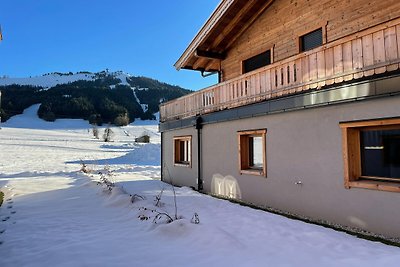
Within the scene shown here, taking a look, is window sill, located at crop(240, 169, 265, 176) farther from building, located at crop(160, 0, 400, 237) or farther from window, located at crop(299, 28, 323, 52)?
window, located at crop(299, 28, 323, 52)

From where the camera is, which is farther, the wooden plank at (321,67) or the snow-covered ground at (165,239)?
the wooden plank at (321,67)

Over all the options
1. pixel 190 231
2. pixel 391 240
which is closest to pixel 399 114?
pixel 391 240

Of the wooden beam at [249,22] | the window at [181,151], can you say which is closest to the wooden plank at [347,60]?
the wooden beam at [249,22]

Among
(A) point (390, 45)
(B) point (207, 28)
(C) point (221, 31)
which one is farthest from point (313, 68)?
(C) point (221, 31)

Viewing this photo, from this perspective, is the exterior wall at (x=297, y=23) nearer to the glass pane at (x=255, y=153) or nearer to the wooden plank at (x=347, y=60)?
the wooden plank at (x=347, y=60)

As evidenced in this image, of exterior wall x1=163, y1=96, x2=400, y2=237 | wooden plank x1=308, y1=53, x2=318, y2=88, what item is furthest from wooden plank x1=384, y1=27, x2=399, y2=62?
wooden plank x1=308, y1=53, x2=318, y2=88

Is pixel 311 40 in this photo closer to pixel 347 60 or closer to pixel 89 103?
pixel 347 60

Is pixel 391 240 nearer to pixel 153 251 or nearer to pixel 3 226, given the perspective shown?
pixel 153 251

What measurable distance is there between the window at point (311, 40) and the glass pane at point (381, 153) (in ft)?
12.7

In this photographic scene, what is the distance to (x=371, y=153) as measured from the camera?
6199 mm

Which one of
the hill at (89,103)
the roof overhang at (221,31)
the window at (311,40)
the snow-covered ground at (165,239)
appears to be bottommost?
the snow-covered ground at (165,239)

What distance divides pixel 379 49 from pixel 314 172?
284 cm

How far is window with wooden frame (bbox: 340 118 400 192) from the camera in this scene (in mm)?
5770

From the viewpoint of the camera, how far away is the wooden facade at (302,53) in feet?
18.7
